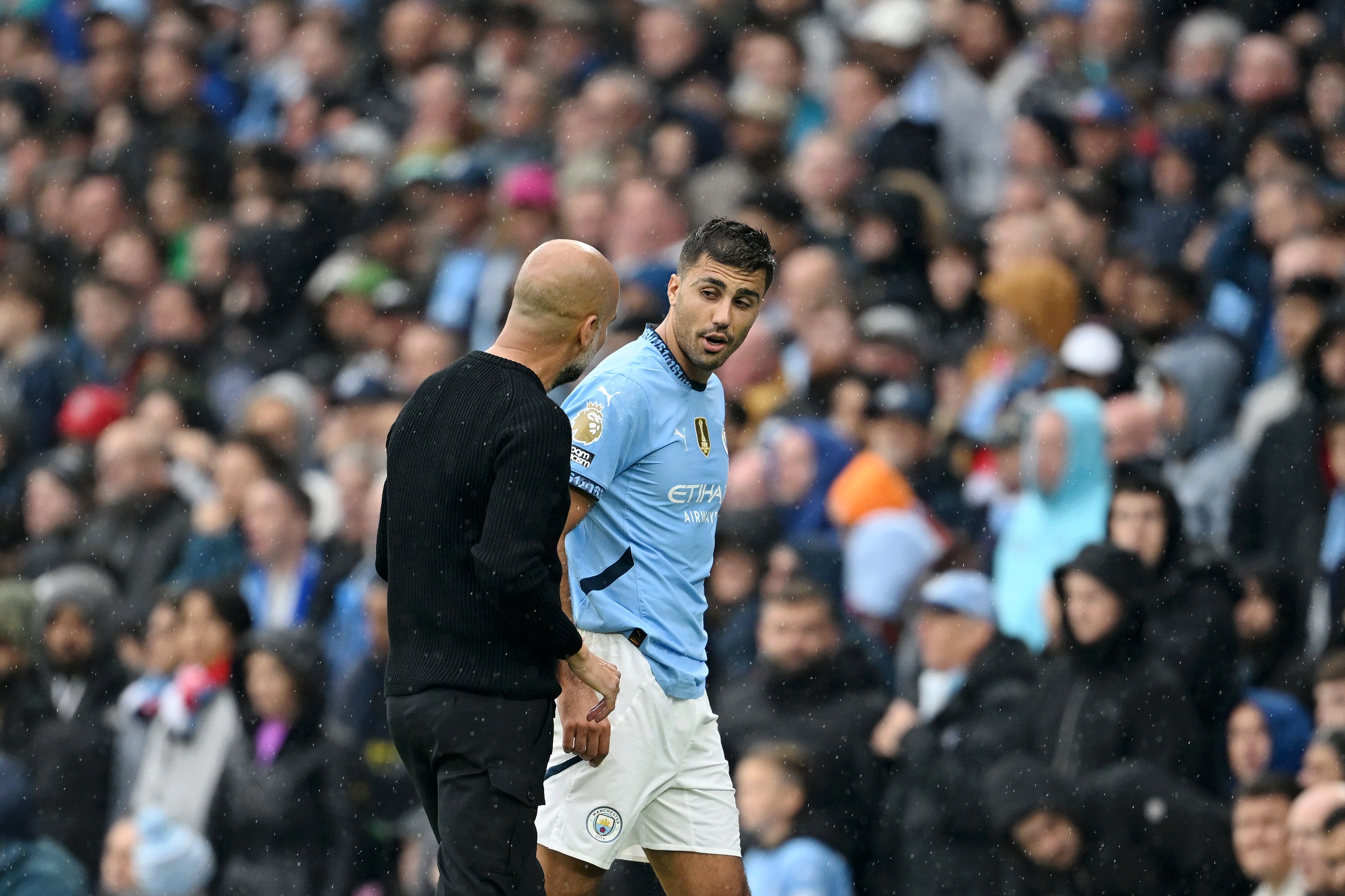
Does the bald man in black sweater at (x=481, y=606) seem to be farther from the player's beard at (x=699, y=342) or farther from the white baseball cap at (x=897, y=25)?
the white baseball cap at (x=897, y=25)

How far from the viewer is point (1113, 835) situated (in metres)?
7.17

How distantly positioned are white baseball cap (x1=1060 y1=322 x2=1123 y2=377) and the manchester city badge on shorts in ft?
14.4

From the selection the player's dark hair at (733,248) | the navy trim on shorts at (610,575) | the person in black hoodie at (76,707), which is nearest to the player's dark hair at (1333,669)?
the player's dark hair at (733,248)

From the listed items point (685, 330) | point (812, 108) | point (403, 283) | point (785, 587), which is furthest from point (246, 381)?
point (685, 330)

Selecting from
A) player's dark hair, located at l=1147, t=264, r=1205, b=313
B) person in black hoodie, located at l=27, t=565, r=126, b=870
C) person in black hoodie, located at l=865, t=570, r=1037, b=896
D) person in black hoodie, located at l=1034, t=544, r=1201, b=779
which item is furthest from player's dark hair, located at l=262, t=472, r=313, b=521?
player's dark hair, located at l=1147, t=264, r=1205, b=313

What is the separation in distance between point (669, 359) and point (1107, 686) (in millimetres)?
2905

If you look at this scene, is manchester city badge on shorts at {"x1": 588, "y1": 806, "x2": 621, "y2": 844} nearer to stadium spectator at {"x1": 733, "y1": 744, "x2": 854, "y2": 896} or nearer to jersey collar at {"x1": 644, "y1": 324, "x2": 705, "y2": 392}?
jersey collar at {"x1": 644, "y1": 324, "x2": 705, "y2": 392}

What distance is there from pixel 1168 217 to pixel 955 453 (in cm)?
197

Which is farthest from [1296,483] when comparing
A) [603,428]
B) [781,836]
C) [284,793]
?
[284,793]

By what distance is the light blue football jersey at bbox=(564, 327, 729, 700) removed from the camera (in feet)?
17.3

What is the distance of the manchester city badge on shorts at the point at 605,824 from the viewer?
5250mm

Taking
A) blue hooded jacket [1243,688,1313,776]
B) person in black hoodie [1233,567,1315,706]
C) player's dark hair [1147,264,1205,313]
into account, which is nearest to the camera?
blue hooded jacket [1243,688,1313,776]

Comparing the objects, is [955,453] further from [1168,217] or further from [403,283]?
[403,283]

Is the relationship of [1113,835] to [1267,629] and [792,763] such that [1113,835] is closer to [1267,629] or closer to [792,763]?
[792,763]
